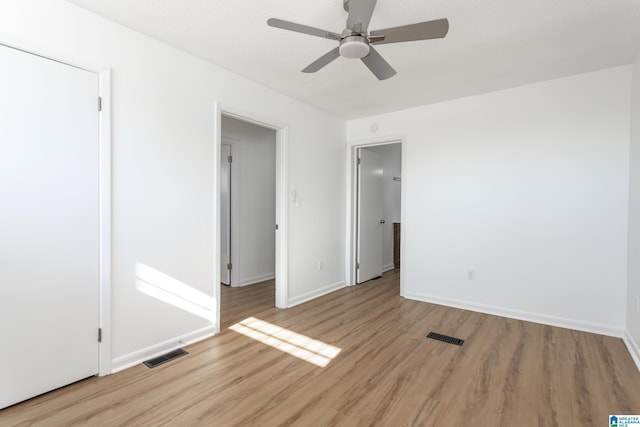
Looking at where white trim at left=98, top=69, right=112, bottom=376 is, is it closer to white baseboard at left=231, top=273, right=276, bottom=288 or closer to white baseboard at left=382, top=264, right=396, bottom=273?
white baseboard at left=231, top=273, right=276, bottom=288

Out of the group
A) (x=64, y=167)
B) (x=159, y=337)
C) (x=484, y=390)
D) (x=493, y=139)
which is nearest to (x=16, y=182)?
(x=64, y=167)

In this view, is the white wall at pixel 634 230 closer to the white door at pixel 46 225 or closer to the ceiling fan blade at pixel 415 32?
the ceiling fan blade at pixel 415 32

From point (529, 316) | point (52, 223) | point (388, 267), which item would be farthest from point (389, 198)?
point (52, 223)

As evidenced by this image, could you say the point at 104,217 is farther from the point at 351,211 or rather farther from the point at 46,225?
the point at 351,211

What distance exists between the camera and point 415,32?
1.84 metres

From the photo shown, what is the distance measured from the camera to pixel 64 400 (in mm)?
1940

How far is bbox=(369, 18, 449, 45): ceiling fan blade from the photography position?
69.3 inches

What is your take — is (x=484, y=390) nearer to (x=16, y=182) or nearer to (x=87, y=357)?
(x=87, y=357)

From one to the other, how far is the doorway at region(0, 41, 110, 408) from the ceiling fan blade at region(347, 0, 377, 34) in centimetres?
171

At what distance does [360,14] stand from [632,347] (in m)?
3.30

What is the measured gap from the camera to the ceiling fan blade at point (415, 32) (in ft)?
5.78

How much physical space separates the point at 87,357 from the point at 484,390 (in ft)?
8.74

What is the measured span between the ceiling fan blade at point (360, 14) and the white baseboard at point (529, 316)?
3.21 metres
